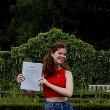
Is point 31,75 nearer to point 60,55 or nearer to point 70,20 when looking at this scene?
point 60,55

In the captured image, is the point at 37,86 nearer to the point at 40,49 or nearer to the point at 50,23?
the point at 40,49

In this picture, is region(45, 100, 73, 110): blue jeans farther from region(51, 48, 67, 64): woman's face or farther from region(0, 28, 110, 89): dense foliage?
region(0, 28, 110, 89): dense foliage

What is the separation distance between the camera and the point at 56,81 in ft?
20.5

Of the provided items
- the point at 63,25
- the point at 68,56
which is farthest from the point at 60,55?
the point at 63,25

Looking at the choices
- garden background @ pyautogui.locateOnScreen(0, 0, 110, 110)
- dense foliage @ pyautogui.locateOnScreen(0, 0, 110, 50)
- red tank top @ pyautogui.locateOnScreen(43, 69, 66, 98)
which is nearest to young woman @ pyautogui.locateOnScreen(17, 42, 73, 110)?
red tank top @ pyautogui.locateOnScreen(43, 69, 66, 98)

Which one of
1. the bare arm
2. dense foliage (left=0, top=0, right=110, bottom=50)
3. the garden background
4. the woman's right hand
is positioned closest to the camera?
the bare arm

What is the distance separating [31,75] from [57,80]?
441 millimetres

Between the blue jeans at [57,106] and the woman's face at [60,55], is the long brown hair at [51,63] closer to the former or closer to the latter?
the woman's face at [60,55]

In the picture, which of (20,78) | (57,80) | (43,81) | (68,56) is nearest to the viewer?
(43,81)

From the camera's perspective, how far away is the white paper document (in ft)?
21.5

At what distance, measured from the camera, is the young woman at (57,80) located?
6.17 metres

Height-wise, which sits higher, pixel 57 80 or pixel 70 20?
pixel 70 20

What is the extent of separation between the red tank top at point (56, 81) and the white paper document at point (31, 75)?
274mm

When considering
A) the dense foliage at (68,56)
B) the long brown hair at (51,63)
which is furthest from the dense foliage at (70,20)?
the long brown hair at (51,63)
